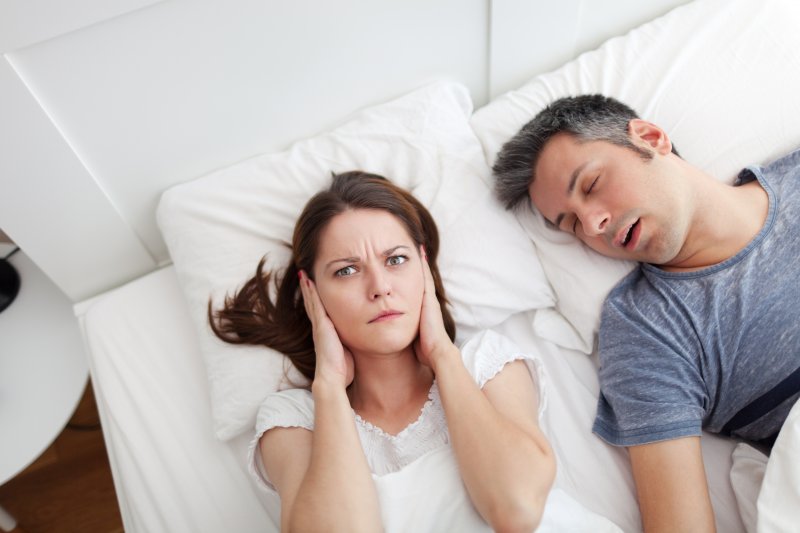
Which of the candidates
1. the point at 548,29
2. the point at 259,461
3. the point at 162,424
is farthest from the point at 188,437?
the point at 548,29

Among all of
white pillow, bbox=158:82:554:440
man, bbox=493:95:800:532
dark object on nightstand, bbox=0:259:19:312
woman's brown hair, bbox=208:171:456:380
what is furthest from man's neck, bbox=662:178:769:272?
dark object on nightstand, bbox=0:259:19:312

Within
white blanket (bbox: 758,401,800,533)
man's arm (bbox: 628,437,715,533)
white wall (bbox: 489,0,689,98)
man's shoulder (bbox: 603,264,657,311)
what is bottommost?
man's arm (bbox: 628,437,715,533)

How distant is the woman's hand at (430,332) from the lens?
108cm

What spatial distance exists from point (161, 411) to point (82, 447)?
80 centimetres

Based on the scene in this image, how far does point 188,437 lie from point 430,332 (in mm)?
658

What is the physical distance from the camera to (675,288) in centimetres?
114

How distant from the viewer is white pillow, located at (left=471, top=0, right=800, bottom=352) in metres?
1.27

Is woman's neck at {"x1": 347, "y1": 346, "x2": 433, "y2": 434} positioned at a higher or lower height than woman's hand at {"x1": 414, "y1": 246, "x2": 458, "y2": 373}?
lower

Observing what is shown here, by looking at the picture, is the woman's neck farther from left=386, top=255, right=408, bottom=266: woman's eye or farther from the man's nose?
the man's nose

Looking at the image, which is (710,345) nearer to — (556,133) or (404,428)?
(556,133)

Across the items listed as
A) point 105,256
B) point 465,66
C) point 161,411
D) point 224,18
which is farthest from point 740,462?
point 105,256

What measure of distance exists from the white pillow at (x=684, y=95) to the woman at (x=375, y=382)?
276mm

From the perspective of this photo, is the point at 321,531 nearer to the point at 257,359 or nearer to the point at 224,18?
the point at 257,359

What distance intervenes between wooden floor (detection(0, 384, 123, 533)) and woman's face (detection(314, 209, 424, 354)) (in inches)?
47.6
